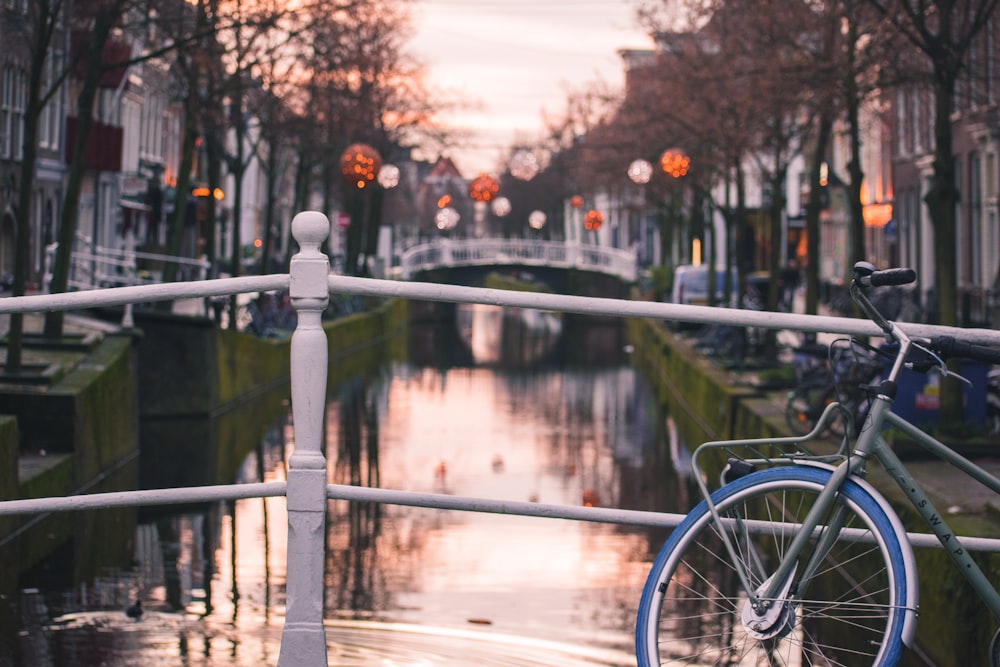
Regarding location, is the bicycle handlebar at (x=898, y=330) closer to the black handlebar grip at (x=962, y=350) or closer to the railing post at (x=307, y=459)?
the black handlebar grip at (x=962, y=350)

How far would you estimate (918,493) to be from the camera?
396cm

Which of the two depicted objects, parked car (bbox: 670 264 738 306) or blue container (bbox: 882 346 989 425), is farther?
parked car (bbox: 670 264 738 306)

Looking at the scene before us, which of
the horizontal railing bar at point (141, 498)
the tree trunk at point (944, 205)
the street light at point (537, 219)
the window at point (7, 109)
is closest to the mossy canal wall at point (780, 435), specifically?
the tree trunk at point (944, 205)

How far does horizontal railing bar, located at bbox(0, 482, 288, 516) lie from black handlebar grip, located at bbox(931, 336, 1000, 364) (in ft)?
5.10

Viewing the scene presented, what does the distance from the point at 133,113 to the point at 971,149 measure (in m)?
27.3

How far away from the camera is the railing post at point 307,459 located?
423cm

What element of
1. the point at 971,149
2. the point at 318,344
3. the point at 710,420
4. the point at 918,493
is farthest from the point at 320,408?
the point at 971,149

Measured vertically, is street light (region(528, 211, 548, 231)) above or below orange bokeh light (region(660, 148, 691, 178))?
above

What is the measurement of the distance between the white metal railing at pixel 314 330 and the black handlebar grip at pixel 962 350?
118 millimetres

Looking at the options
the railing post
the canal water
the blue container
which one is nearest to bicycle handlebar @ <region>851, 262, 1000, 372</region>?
the railing post

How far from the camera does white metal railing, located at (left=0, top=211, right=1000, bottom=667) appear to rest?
423cm

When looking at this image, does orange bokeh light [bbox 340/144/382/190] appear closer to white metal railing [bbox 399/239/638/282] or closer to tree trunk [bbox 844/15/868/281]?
tree trunk [bbox 844/15/868/281]

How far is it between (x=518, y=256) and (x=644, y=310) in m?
71.9

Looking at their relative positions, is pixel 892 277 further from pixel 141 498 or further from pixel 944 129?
pixel 944 129
